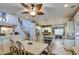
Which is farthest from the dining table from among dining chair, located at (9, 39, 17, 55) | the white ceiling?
the white ceiling

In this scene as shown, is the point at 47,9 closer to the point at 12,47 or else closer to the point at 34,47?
the point at 34,47

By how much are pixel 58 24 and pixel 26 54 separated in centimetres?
80

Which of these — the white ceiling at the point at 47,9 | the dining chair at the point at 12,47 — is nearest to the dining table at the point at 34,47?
the dining chair at the point at 12,47

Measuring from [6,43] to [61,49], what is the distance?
0.99 meters

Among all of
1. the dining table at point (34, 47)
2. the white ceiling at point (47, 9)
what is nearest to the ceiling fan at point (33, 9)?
the white ceiling at point (47, 9)

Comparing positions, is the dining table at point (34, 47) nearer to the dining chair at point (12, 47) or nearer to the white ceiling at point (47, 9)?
the dining chair at point (12, 47)

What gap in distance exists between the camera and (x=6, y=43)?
7.48 ft

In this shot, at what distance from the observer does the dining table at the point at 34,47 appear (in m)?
2.33

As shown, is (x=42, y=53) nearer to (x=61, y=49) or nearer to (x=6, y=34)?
(x=61, y=49)

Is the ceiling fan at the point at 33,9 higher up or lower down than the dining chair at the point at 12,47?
higher up

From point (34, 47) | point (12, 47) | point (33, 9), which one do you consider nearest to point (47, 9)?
point (33, 9)
